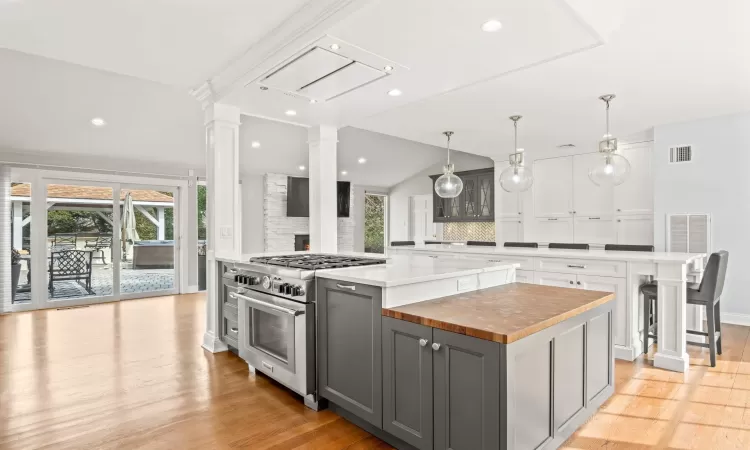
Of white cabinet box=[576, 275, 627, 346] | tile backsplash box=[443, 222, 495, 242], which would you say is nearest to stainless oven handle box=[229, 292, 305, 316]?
white cabinet box=[576, 275, 627, 346]

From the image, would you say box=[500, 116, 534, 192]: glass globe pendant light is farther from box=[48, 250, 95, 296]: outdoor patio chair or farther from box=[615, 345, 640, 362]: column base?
box=[48, 250, 95, 296]: outdoor patio chair

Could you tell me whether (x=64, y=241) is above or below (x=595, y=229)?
below

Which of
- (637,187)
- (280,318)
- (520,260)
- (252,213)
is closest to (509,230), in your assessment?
(637,187)

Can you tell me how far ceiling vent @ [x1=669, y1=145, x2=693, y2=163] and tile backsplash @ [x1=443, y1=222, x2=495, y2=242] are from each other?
3.39 meters

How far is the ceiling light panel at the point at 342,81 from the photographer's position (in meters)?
2.74

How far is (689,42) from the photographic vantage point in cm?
277

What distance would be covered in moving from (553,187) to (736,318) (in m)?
2.80

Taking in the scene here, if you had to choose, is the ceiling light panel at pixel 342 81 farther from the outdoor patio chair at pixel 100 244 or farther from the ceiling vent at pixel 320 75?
the outdoor patio chair at pixel 100 244

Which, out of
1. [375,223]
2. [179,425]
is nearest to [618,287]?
[179,425]

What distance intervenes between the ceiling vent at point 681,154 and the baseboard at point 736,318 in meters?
1.88

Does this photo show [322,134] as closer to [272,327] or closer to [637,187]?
[272,327]

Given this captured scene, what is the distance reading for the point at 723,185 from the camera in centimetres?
476

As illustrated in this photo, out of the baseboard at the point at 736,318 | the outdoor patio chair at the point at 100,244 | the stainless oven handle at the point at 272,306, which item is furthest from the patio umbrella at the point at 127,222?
the baseboard at the point at 736,318

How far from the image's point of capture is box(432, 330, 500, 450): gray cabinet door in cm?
159
